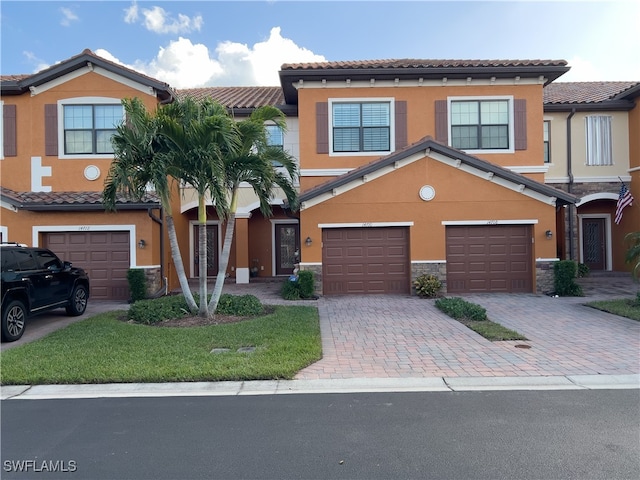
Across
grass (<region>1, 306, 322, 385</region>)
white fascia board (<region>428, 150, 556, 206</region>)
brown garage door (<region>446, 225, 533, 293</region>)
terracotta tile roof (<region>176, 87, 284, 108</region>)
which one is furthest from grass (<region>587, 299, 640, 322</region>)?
terracotta tile roof (<region>176, 87, 284, 108</region>)

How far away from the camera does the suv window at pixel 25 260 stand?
889 cm

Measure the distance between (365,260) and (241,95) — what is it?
32.7ft

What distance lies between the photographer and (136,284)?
1278 cm

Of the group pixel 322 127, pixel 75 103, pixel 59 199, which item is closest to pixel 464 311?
pixel 322 127

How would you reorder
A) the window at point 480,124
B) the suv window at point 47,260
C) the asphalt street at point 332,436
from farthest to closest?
the window at point 480,124 < the suv window at point 47,260 < the asphalt street at point 332,436

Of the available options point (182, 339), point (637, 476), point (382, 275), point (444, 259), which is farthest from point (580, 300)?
point (182, 339)

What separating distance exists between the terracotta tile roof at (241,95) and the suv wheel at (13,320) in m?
9.89

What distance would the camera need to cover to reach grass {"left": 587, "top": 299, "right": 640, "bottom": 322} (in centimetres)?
988

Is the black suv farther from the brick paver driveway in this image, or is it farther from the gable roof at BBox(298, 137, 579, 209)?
the gable roof at BBox(298, 137, 579, 209)

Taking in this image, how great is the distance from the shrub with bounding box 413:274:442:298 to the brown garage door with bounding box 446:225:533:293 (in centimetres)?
91

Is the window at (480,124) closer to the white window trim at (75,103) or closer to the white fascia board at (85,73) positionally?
the white fascia board at (85,73)

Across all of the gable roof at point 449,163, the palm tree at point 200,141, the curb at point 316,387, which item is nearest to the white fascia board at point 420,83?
the gable roof at point 449,163

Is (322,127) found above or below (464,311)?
above

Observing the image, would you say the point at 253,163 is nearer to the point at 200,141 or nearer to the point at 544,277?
the point at 200,141
